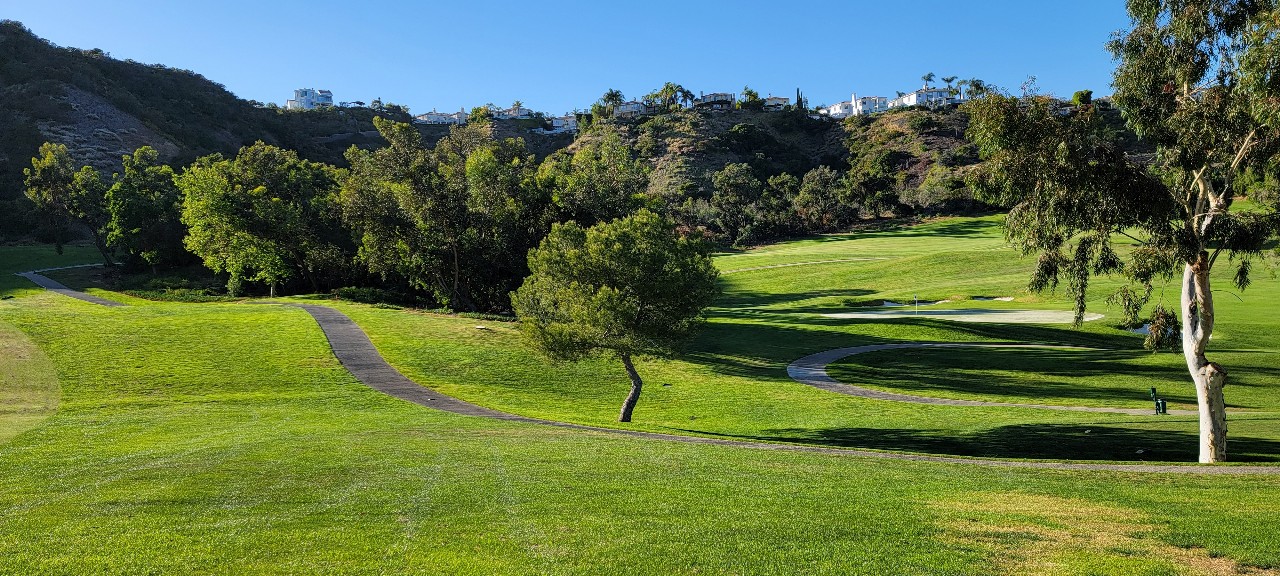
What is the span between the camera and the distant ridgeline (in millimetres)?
104438

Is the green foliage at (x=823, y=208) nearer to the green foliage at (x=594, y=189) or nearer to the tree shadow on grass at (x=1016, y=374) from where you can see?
the green foliage at (x=594, y=189)

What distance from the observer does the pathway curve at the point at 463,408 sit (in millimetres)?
14430

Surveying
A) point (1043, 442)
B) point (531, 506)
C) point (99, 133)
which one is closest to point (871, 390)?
point (1043, 442)

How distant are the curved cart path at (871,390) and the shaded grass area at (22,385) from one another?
25.4 metres

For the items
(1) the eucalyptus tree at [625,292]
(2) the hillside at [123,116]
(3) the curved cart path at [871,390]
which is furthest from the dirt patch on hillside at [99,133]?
(3) the curved cart path at [871,390]

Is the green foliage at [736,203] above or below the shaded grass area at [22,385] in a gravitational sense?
above

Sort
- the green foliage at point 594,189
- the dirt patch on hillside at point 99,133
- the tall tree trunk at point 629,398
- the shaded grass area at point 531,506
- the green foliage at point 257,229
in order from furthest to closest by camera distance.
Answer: the dirt patch on hillside at point 99,133
the green foliage at point 257,229
the green foliage at point 594,189
the tall tree trunk at point 629,398
the shaded grass area at point 531,506

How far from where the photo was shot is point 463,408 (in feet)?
77.8

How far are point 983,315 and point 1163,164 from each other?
91.1 ft

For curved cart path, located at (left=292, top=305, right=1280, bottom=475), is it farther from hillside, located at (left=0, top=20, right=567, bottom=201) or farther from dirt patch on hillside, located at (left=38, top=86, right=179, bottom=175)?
dirt patch on hillside, located at (left=38, top=86, right=179, bottom=175)

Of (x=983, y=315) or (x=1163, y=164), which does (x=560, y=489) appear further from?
(x=983, y=315)

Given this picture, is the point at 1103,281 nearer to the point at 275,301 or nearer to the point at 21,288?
the point at 275,301

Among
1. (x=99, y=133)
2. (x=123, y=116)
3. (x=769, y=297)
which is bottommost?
(x=769, y=297)

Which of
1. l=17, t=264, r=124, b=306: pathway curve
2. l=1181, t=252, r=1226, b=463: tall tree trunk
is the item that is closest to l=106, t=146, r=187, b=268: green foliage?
l=17, t=264, r=124, b=306: pathway curve
